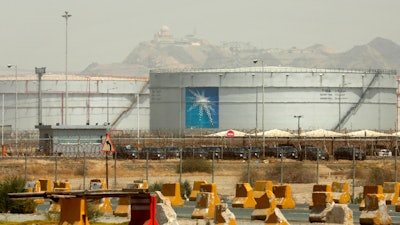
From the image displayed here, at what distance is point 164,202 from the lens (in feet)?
75.4

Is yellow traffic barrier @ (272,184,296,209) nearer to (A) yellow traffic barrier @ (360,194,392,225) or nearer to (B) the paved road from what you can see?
(B) the paved road

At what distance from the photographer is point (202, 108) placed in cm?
11169

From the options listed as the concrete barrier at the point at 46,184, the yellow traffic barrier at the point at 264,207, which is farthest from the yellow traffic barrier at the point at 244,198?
the concrete barrier at the point at 46,184

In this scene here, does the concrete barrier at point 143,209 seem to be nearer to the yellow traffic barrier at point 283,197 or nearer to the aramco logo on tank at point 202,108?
the yellow traffic barrier at point 283,197

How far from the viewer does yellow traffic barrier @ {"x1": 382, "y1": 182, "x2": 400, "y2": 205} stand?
33.8 m

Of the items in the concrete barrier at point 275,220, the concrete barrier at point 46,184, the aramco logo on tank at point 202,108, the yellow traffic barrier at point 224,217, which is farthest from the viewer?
the aramco logo on tank at point 202,108

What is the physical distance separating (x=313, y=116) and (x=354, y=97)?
4026 millimetres

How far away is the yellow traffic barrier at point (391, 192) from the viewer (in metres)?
33.8

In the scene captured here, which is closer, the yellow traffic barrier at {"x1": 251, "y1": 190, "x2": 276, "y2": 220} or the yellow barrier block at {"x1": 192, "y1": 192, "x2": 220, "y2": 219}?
the yellow barrier block at {"x1": 192, "y1": 192, "x2": 220, "y2": 219}

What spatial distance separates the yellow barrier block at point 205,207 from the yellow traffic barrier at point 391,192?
22.6 ft

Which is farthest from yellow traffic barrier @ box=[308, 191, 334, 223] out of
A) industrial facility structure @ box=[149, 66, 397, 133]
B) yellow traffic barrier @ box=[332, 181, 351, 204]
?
industrial facility structure @ box=[149, 66, 397, 133]

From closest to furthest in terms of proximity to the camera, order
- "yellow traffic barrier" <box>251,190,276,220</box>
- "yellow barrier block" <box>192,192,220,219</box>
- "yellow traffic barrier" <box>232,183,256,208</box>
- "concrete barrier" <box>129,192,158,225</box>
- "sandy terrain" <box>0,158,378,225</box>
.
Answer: "concrete barrier" <box>129,192,158,225</box> < "yellow barrier block" <box>192,192,220,219</box> < "yellow traffic barrier" <box>251,190,276,220</box> < "yellow traffic barrier" <box>232,183,256,208</box> < "sandy terrain" <box>0,158,378,225</box>

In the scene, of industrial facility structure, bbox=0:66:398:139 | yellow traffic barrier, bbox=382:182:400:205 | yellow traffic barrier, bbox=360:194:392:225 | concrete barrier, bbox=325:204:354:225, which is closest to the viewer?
concrete barrier, bbox=325:204:354:225

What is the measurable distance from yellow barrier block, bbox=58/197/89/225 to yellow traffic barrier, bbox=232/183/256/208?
1511cm
